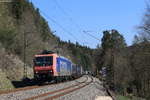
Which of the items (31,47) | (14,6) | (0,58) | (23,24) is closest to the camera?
(0,58)

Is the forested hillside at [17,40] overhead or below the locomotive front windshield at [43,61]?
overhead

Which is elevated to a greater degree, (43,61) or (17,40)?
(17,40)

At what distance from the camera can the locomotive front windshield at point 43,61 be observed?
34.4m

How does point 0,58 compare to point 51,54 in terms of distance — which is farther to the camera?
point 0,58

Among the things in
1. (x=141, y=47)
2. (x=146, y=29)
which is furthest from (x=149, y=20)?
(x=141, y=47)

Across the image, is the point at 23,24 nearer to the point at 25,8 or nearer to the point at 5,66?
the point at 25,8

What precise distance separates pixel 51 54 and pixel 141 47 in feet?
49.8

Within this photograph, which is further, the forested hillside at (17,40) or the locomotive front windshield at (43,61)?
the forested hillside at (17,40)

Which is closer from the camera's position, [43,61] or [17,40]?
[43,61]

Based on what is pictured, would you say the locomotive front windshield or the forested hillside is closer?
the locomotive front windshield

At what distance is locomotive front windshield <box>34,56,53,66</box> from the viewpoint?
34.4m

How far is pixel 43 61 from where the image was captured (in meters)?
34.6

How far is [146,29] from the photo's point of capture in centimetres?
4300

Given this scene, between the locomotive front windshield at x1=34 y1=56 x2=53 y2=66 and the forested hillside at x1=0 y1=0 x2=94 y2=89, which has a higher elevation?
the forested hillside at x1=0 y1=0 x2=94 y2=89
